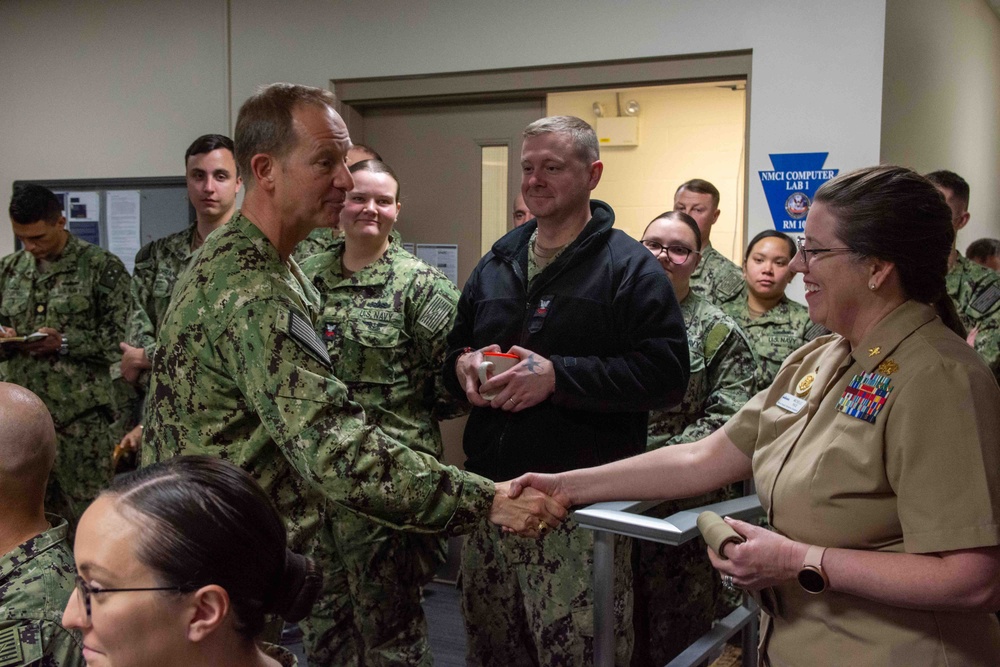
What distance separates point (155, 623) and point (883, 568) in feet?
3.29

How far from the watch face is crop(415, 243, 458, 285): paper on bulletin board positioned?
3.07 metres

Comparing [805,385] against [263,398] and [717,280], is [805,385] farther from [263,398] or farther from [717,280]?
[717,280]

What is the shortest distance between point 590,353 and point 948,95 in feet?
12.6

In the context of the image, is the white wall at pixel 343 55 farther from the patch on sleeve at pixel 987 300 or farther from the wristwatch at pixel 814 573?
the wristwatch at pixel 814 573

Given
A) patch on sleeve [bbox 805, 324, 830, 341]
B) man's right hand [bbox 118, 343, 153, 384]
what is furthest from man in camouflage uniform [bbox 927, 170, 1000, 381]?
man's right hand [bbox 118, 343, 153, 384]

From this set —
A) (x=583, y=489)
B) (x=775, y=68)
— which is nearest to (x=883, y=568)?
(x=583, y=489)

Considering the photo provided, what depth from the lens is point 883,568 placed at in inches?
50.0

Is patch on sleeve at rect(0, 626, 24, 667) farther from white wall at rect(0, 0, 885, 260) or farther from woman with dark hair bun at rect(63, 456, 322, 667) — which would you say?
white wall at rect(0, 0, 885, 260)

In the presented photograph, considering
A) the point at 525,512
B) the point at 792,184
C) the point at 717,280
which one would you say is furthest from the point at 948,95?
the point at 525,512

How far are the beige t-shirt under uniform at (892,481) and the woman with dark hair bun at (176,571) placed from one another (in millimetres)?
833

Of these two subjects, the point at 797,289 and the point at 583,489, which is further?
the point at 797,289

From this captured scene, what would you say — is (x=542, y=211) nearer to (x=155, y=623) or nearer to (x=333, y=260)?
(x=333, y=260)

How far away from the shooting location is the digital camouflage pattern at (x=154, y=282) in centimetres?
340

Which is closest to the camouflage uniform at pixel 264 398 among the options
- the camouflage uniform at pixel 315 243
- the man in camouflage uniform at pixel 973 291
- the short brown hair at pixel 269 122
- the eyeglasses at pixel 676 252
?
the short brown hair at pixel 269 122
